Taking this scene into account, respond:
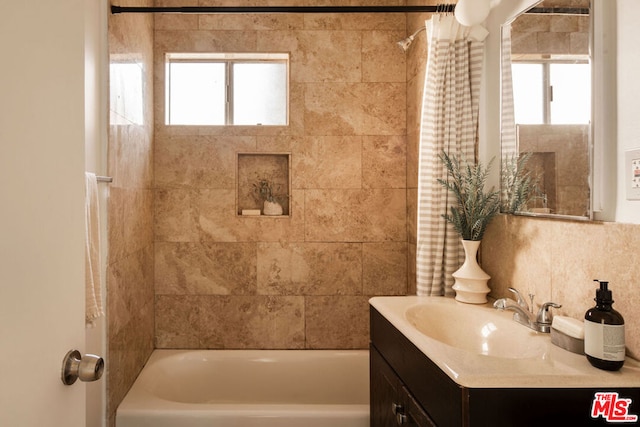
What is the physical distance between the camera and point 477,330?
141cm

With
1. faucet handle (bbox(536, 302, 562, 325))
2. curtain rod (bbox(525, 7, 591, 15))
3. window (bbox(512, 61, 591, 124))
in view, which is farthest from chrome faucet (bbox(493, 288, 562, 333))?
curtain rod (bbox(525, 7, 591, 15))

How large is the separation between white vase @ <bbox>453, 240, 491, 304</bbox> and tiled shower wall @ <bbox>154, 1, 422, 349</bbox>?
1.09 m

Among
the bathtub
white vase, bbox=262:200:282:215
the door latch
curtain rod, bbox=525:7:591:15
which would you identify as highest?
curtain rod, bbox=525:7:591:15

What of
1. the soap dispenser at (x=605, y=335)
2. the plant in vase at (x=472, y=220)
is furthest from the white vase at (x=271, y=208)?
the soap dispenser at (x=605, y=335)

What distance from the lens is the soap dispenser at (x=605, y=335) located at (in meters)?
0.90

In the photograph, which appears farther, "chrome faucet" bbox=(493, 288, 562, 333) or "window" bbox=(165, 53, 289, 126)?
"window" bbox=(165, 53, 289, 126)

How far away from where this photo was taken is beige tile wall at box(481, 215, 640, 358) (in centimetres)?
100

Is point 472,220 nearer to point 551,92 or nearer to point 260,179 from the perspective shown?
point 551,92

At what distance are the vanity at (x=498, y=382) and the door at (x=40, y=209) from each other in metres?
0.79

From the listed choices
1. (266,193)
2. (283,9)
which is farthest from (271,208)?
(283,9)

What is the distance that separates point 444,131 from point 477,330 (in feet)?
2.87

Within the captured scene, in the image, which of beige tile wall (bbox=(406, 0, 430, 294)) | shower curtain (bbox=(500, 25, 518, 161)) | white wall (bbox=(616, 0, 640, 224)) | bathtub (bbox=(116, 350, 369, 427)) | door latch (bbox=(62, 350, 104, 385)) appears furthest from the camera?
bathtub (bbox=(116, 350, 369, 427))
